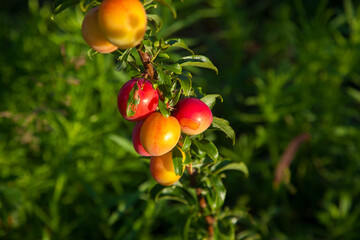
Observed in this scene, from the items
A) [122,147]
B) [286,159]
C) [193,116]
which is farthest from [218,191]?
[286,159]

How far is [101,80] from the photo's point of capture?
4.98 feet

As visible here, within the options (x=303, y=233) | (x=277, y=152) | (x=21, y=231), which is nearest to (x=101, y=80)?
(x=21, y=231)

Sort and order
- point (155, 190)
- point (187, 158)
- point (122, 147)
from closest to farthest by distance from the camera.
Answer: point (187, 158) < point (155, 190) < point (122, 147)

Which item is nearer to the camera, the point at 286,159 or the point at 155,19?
the point at 155,19

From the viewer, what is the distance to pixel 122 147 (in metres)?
1.23

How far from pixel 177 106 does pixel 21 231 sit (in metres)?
1.09

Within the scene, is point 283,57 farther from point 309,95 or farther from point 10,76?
point 10,76

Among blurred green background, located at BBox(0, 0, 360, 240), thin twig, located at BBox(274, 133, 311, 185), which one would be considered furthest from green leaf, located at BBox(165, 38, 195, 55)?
thin twig, located at BBox(274, 133, 311, 185)

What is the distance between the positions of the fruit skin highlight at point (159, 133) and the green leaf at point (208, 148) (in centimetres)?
9

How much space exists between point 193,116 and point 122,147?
715mm

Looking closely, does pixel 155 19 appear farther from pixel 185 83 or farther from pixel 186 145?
pixel 186 145

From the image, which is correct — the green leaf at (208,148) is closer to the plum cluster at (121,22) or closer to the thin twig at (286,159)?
the plum cluster at (121,22)

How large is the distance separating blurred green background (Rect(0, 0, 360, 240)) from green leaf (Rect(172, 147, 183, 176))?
0.54m

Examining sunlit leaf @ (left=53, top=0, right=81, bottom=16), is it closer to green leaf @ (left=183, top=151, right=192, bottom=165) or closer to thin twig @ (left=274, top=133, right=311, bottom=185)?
green leaf @ (left=183, top=151, right=192, bottom=165)
